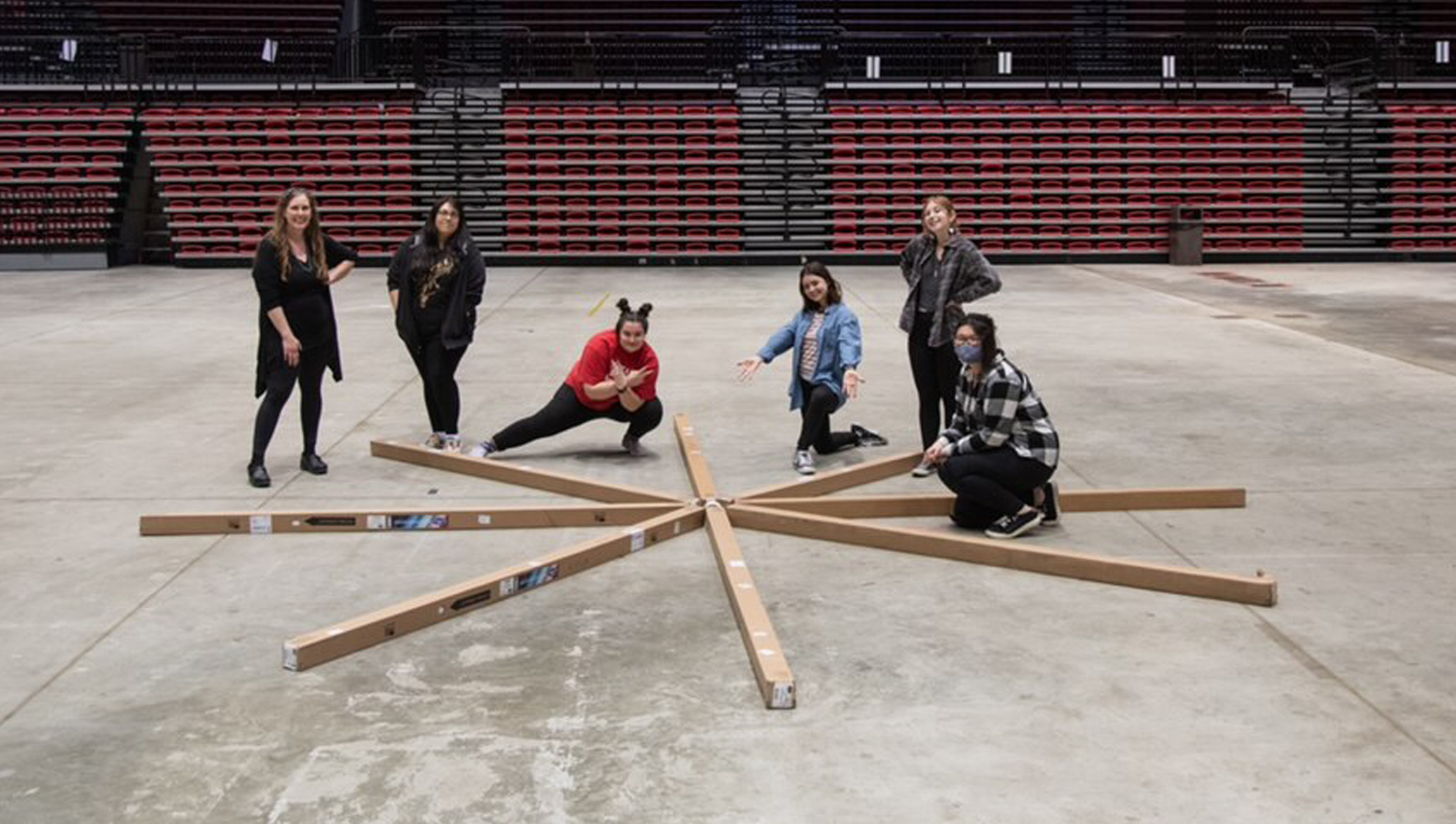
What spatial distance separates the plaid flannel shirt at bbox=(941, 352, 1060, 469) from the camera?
6605 mm

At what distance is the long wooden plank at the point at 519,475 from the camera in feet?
23.7

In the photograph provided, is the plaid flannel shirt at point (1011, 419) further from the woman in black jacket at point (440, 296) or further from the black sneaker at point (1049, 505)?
the woman in black jacket at point (440, 296)

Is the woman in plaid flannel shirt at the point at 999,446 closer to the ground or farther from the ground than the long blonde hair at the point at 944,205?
closer to the ground

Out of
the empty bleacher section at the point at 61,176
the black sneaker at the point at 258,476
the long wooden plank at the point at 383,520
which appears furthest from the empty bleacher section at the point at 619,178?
the long wooden plank at the point at 383,520

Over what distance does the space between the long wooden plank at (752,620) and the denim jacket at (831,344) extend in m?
1.73

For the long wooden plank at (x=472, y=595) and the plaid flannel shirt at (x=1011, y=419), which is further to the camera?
the plaid flannel shirt at (x=1011, y=419)

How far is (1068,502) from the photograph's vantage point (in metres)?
7.14

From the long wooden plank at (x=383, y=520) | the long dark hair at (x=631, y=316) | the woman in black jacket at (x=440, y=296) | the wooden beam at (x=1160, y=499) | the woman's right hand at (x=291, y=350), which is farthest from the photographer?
the woman in black jacket at (x=440, y=296)

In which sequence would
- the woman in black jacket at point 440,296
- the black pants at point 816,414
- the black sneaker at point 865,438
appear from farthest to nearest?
the black sneaker at point 865,438 < the woman in black jacket at point 440,296 < the black pants at point 816,414

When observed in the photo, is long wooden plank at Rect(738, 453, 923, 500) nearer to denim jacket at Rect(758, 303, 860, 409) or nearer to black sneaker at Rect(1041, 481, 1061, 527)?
denim jacket at Rect(758, 303, 860, 409)

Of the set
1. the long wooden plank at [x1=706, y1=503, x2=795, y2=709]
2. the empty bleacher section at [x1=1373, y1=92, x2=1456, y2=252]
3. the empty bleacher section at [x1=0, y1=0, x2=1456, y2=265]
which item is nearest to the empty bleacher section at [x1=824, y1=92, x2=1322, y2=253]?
the empty bleacher section at [x1=0, y1=0, x2=1456, y2=265]

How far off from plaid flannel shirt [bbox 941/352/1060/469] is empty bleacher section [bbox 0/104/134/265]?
850 inches

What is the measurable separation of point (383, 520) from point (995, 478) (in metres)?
2.85

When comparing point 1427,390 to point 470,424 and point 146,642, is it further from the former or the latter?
point 146,642
